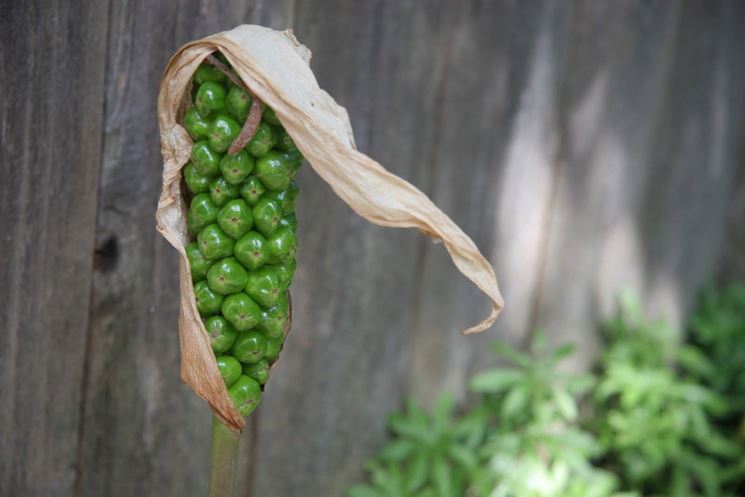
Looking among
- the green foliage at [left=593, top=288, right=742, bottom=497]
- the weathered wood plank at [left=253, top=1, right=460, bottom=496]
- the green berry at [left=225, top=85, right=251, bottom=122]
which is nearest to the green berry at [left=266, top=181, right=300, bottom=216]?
the green berry at [left=225, top=85, right=251, bottom=122]

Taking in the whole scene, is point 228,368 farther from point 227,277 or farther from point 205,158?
point 205,158

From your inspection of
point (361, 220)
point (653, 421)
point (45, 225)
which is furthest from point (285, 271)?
point (653, 421)

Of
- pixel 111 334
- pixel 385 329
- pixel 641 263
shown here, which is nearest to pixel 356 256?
pixel 385 329

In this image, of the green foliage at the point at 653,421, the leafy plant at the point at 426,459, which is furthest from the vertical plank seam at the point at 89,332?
the green foliage at the point at 653,421

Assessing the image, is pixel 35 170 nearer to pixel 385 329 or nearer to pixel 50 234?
pixel 50 234

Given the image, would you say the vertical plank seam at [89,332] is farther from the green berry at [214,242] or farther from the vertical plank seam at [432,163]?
the vertical plank seam at [432,163]
